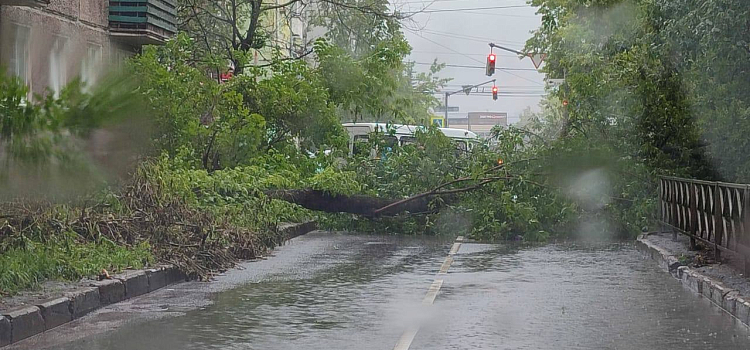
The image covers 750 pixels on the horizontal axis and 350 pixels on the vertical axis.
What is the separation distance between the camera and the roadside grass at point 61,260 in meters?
11.1

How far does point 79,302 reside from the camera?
35.5 ft

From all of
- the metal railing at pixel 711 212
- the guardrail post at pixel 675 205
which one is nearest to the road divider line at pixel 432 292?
the metal railing at pixel 711 212

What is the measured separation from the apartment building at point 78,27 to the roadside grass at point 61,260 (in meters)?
2.92

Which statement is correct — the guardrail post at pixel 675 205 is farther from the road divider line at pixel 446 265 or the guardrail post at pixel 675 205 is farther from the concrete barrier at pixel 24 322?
the concrete barrier at pixel 24 322

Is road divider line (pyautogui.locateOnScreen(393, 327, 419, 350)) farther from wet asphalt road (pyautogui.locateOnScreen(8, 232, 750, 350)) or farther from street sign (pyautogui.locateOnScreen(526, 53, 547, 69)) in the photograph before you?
street sign (pyautogui.locateOnScreen(526, 53, 547, 69))

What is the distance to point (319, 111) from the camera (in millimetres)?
25781

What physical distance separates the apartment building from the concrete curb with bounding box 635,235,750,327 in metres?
8.65

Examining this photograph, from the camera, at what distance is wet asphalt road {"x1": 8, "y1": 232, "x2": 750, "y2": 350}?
938cm

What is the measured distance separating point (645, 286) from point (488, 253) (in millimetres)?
4940

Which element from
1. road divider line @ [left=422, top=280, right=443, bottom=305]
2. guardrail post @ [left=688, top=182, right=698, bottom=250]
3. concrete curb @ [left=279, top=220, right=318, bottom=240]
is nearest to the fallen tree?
concrete curb @ [left=279, top=220, right=318, bottom=240]

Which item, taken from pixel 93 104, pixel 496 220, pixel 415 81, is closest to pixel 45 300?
pixel 93 104

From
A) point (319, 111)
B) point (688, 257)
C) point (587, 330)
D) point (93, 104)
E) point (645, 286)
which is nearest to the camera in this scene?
point (93, 104)

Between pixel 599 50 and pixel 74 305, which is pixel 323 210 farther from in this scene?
pixel 74 305

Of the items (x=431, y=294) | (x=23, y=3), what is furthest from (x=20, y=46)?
(x=431, y=294)
